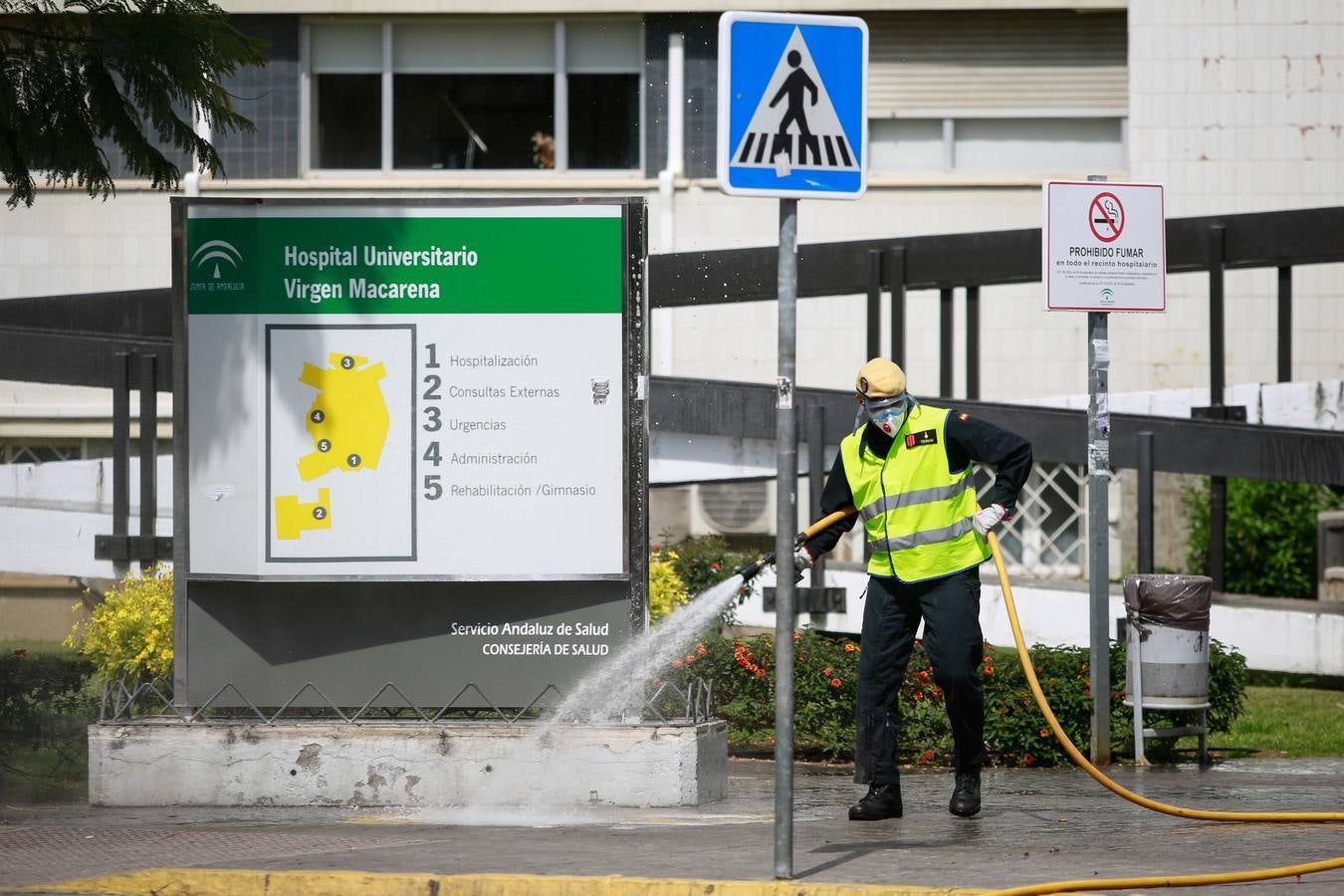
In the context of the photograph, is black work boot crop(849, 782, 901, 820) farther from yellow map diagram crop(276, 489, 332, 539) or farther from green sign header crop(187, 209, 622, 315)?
yellow map diagram crop(276, 489, 332, 539)

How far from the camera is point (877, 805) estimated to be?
296 inches

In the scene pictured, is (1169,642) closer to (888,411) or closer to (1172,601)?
(1172,601)

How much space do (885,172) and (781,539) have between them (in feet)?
44.7

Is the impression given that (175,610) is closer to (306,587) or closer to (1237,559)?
(306,587)

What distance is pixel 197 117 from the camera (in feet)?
32.1

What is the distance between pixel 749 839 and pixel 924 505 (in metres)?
1.55

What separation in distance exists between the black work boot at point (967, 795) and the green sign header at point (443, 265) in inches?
101

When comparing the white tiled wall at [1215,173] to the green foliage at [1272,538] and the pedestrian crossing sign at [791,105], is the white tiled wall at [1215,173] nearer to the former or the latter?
the green foliage at [1272,538]

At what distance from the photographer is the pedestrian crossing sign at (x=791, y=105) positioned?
598cm

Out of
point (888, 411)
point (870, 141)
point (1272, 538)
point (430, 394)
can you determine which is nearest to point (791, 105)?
point (888, 411)

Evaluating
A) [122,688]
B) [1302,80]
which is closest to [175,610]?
[122,688]

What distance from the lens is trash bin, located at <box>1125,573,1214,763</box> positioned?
9.09m

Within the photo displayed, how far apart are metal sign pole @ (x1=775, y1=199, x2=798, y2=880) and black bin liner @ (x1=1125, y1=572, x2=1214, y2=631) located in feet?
11.8

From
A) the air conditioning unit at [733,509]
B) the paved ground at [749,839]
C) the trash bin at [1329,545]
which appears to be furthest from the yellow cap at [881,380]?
the air conditioning unit at [733,509]
